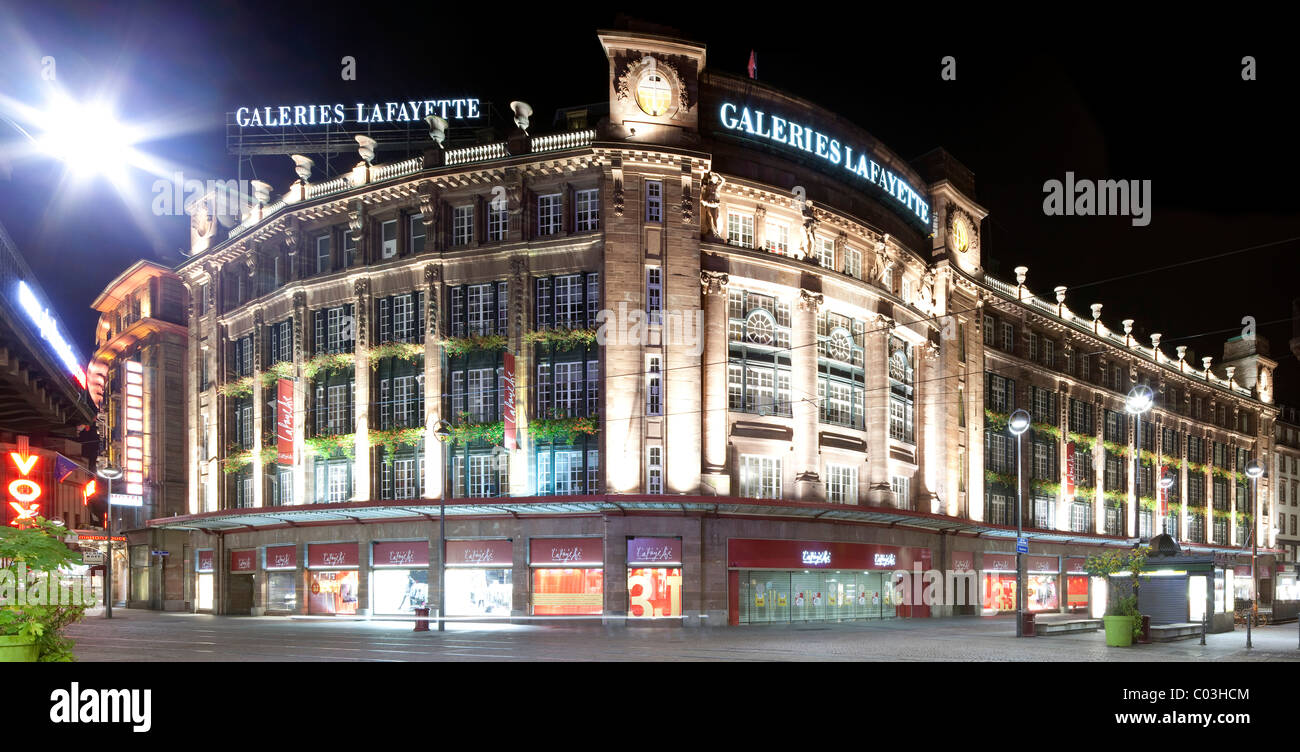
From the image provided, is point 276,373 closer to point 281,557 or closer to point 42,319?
point 281,557

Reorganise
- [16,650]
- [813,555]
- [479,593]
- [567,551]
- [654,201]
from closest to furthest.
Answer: [16,650]
[567,551]
[654,201]
[479,593]
[813,555]

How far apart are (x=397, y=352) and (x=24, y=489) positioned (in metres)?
18.8

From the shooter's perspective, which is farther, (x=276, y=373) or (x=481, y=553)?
(x=276, y=373)

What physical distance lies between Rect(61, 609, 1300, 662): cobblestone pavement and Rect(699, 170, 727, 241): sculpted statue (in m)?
17.5

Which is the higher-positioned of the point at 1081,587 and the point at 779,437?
the point at 779,437

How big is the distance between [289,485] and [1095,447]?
56.6 metres

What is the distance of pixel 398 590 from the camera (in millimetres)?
45312

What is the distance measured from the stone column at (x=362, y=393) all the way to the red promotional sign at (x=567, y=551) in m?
9.52

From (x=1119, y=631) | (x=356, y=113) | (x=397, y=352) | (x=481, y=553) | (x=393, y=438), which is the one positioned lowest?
(x=1119, y=631)

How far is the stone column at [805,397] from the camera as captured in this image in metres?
46.2

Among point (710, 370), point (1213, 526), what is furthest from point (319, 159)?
point (1213, 526)

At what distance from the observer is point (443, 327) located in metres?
45.4

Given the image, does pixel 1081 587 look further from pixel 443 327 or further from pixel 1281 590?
pixel 443 327

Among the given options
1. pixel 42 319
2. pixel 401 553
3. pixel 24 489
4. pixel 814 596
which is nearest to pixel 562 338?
pixel 401 553
